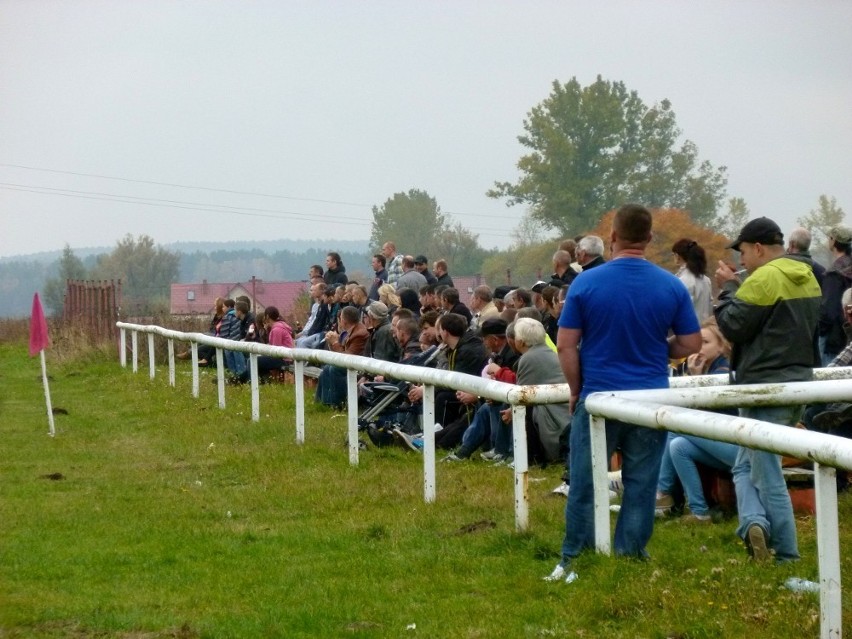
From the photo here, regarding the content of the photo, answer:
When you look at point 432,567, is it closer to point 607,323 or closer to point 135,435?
point 607,323

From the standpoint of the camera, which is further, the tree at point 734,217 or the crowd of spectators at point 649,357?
the tree at point 734,217

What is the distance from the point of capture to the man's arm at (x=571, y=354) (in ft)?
22.6

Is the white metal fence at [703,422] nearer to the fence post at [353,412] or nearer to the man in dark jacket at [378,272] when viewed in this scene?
the fence post at [353,412]

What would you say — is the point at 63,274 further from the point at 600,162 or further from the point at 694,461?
the point at 694,461

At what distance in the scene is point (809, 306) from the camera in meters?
7.27

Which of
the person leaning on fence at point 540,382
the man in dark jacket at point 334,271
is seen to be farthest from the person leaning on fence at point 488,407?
the man in dark jacket at point 334,271

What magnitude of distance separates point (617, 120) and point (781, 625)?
83379 mm

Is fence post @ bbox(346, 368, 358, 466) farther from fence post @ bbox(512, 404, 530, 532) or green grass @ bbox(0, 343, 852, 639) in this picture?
fence post @ bbox(512, 404, 530, 532)

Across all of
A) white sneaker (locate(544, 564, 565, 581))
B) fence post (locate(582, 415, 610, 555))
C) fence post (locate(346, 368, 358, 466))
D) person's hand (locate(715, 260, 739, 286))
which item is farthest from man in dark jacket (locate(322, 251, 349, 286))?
fence post (locate(582, 415, 610, 555))

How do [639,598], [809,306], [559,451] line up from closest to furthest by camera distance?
[639,598] → [809,306] → [559,451]

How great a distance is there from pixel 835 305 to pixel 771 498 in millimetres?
5523

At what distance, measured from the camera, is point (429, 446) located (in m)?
10.0

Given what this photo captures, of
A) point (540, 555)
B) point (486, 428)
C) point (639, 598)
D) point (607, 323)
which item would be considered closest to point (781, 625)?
point (639, 598)

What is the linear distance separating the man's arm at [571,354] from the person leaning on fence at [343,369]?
10.3m
